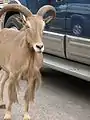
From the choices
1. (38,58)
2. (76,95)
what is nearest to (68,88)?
(76,95)

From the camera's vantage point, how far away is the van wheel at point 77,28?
6.79 meters

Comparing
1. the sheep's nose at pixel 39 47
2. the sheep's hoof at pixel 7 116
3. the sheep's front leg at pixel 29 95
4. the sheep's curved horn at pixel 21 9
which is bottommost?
the sheep's hoof at pixel 7 116

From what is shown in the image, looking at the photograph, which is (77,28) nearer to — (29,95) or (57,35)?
(57,35)

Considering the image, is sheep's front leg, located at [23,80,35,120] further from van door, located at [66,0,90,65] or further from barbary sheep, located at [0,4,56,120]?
van door, located at [66,0,90,65]

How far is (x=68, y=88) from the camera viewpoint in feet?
25.9

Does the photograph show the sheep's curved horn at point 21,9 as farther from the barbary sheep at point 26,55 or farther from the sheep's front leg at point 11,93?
the sheep's front leg at point 11,93

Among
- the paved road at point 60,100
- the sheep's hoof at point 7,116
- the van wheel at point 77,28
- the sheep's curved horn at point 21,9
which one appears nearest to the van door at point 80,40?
the van wheel at point 77,28

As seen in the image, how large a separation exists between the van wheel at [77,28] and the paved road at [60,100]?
1.21 meters

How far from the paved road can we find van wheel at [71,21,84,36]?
3.98ft

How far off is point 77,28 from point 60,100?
134 cm

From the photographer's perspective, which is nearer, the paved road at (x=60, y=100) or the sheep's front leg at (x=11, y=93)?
the sheep's front leg at (x=11, y=93)

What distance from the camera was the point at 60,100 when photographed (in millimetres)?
7125

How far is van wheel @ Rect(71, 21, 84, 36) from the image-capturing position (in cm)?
679

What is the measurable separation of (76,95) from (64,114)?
113cm
